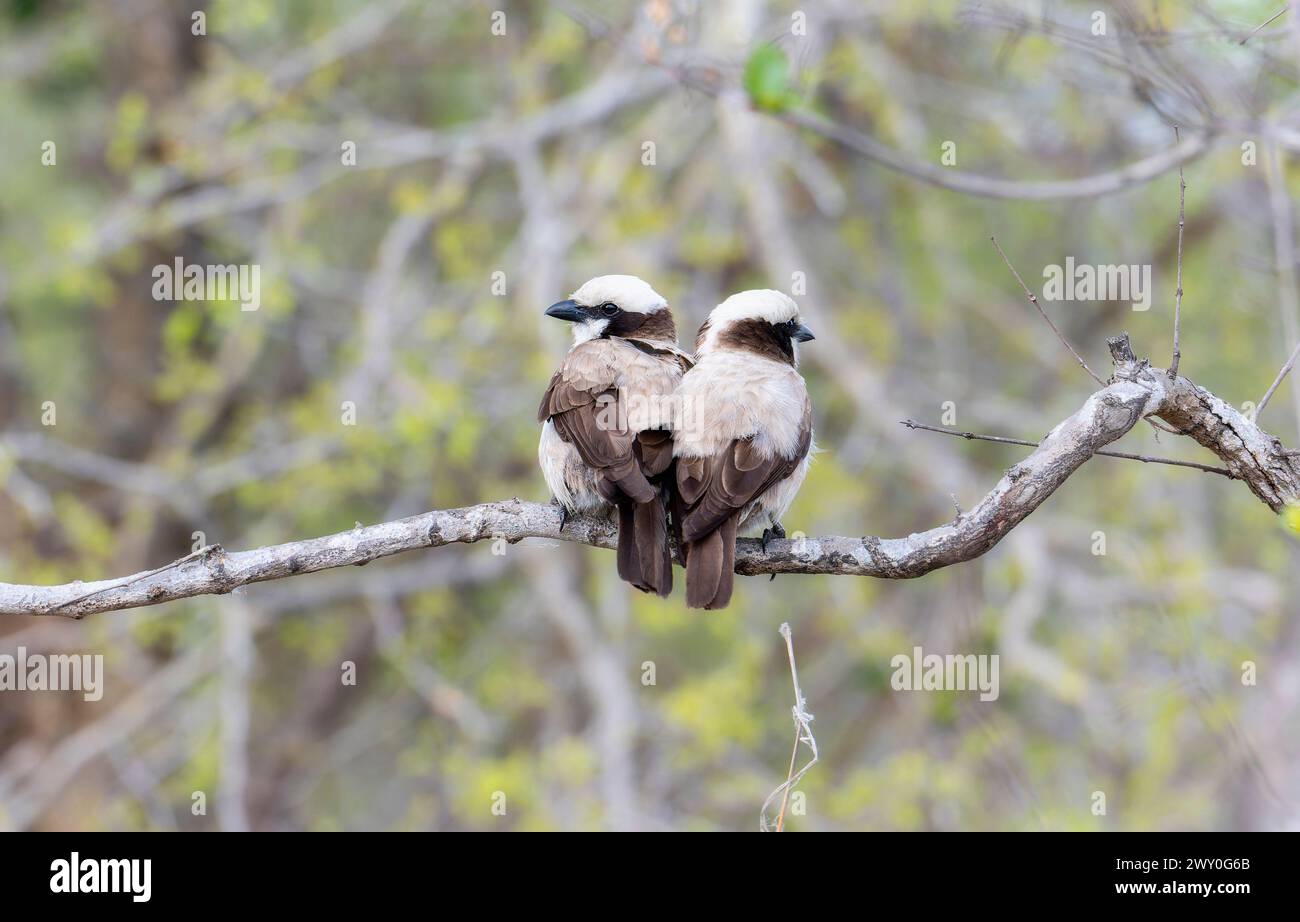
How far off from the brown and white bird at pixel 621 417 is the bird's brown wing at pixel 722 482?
3.6 inches

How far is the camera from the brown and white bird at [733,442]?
13.6 ft

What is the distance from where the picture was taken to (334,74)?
316 inches

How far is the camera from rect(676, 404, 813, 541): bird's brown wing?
4.16m

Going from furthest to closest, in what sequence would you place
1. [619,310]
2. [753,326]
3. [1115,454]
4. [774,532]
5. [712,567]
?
[619,310], [753,326], [774,532], [712,567], [1115,454]

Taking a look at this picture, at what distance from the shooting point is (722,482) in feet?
13.8

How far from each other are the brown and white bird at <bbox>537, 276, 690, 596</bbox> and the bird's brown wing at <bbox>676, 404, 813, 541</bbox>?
9 centimetres

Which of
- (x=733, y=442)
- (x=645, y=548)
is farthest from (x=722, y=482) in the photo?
(x=645, y=548)

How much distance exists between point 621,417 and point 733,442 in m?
0.37

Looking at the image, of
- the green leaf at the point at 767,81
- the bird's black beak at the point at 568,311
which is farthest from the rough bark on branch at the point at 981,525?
the green leaf at the point at 767,81

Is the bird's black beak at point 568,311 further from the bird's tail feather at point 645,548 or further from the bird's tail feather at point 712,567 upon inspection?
the bird's tail feather at point 712,567

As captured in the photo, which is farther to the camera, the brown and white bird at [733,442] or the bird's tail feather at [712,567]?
the brown and white bird at [733,442]

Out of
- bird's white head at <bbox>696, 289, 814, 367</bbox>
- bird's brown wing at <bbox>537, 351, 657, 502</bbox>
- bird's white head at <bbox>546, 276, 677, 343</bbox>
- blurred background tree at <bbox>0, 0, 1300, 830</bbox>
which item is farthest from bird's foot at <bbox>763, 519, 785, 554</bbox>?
blurred background tree at <bbox>0, 0, 1300, 830</bbox>

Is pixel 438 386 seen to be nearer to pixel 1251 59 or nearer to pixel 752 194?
pixel 752 194

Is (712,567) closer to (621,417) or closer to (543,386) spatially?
(621,417)
